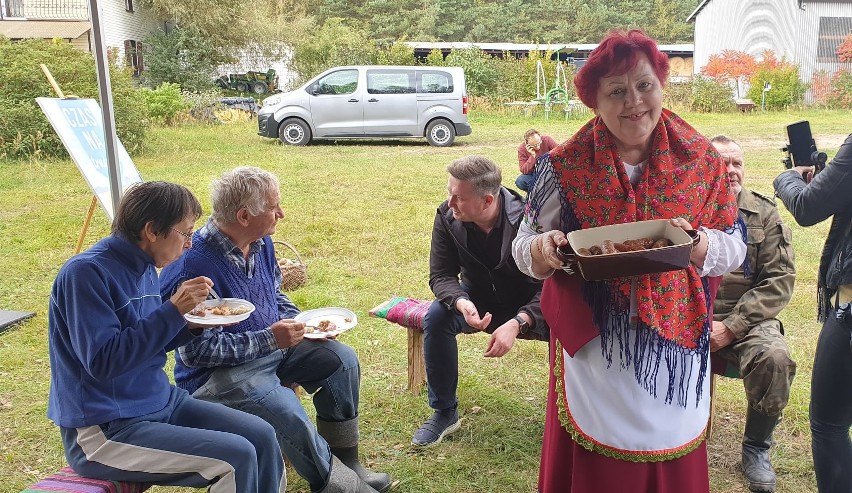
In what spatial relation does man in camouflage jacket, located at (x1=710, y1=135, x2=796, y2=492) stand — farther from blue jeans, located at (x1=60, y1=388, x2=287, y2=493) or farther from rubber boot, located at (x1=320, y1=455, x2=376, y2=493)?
blue jeans, located at (x1=60, y1=388, x2=287, y2=493)

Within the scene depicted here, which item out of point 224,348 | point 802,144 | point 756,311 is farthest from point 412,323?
point 802,144

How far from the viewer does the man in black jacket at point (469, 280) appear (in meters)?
2.92

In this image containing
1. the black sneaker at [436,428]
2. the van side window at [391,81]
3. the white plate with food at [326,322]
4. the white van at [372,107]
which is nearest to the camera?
the white plate with food at [326,322]

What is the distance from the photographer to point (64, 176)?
9.25 meters

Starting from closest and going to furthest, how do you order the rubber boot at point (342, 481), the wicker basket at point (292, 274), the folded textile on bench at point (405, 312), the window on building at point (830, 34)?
the rubber boot at point (342, 481) < the folded textile on bench at point (405, 312) < the wicker basket at point (292, 274) < the window on building at point (830, 34)

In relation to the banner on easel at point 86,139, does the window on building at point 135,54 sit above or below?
above

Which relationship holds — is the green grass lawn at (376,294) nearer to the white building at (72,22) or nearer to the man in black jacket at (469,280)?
the man in black jacket at (469,280)

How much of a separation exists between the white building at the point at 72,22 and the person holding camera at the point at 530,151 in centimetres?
1777

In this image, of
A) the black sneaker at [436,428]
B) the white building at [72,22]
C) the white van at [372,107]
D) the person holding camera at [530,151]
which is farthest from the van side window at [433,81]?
the white building at [72,22]

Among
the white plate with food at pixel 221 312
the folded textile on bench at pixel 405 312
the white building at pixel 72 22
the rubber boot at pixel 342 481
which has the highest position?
the white building at pixel 72 22

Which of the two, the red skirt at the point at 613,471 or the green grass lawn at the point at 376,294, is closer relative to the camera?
the red skirt at the point at 613,471

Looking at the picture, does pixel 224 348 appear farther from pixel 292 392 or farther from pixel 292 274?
pixel 292 274

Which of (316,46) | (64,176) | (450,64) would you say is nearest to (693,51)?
(450,64)

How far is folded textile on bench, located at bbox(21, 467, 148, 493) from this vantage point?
1915mm
